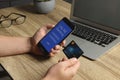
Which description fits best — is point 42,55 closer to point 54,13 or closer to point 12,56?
point 12,56

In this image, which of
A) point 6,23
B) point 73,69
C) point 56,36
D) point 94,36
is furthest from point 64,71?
point 6,23

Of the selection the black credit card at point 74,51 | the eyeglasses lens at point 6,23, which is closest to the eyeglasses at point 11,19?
the eyeglasses lens at point 6,23

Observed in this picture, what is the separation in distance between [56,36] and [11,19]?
45 cm

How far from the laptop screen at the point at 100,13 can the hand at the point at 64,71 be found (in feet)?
1.11

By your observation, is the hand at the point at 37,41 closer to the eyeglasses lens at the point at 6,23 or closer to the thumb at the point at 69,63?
the thumb at the point at 69,63

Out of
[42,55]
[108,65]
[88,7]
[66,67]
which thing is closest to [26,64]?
[42,55]

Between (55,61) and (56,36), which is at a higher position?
(56,36)

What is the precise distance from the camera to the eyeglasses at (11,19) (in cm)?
115

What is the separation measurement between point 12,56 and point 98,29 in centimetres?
41

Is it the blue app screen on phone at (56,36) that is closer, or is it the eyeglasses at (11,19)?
the blue app screen on phone at (56,36)

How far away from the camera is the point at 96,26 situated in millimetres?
1055

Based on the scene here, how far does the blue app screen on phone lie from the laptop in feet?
0.42

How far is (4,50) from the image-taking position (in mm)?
923

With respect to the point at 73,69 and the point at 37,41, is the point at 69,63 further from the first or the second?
the point at 37,41
